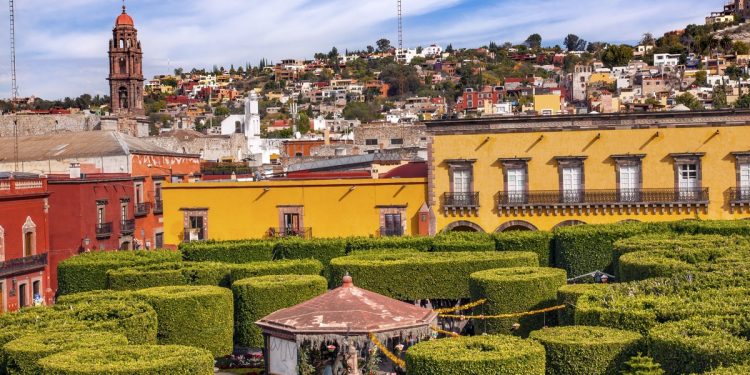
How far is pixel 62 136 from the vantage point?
59.8m

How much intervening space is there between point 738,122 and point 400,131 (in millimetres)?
39741

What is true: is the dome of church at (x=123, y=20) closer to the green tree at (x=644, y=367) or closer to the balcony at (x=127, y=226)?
the balcony at (x=127, y=226)

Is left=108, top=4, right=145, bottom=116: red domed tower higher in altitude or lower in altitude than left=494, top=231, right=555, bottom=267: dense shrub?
higher

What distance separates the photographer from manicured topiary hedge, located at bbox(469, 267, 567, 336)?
3002 centimetres

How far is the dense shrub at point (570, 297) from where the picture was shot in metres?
26.6

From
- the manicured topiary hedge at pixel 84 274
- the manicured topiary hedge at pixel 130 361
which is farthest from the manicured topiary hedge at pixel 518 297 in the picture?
the manicured topiary hedge at pixel 84 274

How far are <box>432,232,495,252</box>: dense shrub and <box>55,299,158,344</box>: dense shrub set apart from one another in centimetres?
1276

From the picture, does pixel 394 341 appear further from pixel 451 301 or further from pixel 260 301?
pixel 451 301

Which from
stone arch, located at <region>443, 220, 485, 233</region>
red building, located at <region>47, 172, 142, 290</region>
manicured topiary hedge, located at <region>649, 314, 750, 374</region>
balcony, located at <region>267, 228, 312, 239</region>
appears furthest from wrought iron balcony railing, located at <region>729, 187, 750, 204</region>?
red building, located at <region>47, 172, 142, 290</region>

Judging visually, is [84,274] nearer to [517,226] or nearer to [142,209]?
[142,209]

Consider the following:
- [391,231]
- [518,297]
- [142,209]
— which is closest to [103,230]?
[142,209]

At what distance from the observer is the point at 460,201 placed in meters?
43.3

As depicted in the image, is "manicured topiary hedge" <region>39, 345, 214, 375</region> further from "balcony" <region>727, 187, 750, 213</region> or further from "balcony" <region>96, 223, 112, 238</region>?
"balcony" <region>96, 223, 112, 238</region>

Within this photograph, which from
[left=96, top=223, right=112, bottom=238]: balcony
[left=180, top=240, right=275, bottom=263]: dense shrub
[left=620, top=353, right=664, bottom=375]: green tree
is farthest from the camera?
[left=96, top=223, right=112, bottom=238]: balcony
